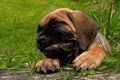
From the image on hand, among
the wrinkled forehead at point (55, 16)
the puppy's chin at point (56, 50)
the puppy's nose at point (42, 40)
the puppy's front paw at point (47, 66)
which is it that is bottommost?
the puppy's front paw at point (47, 66)

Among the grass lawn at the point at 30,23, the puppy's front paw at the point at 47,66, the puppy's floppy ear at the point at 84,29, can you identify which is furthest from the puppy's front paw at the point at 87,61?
the puppy's floppy ear at the point at 84,29

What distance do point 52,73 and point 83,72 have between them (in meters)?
0.36

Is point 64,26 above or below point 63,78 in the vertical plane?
above

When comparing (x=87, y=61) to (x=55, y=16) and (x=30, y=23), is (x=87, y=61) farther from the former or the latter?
(x=30, y=23)

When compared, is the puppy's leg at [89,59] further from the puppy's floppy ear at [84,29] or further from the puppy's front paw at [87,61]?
the puppy's floppy ear at [84,29]

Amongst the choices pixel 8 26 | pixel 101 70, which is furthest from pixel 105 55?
pixel 8 26

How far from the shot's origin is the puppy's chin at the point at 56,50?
5816 mm

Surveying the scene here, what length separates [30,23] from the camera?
15414 millimetres

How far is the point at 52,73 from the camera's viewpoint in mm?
5523

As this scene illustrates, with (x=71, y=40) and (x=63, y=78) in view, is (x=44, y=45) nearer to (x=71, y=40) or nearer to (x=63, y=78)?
(x=71, y=40)

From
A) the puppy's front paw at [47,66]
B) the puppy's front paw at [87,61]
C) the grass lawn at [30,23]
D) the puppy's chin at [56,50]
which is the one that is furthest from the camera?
the grass lawn at [30,23]

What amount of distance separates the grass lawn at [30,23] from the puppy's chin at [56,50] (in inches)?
18.9

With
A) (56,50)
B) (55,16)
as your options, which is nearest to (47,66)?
(56,50)

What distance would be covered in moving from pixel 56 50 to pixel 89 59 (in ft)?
1.49
